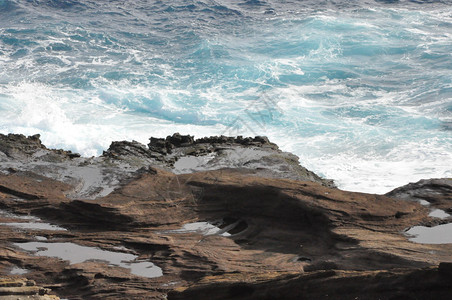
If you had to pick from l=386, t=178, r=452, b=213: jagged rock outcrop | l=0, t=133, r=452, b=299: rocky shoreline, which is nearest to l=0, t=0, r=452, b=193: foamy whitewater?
l=386, t=178, r=452, b=213: jagged rock outcrop

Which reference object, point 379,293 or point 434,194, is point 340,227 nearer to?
point 434,194

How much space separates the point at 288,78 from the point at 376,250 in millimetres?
20042

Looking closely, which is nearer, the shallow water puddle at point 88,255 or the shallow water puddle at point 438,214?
the shallow water puddle at point 88,255

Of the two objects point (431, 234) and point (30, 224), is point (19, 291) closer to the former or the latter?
point (30, 224)

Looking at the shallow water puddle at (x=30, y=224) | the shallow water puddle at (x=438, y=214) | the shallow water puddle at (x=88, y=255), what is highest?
the shallow water puddle at (x=438, y=214)

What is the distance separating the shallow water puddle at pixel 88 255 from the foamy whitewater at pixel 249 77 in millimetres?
9501

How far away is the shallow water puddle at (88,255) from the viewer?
7840mm

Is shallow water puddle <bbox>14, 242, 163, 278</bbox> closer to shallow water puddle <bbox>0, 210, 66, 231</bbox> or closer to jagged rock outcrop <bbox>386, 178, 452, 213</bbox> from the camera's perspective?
shallow water puddle <bbox>0, 210, 66, 231</bbox>

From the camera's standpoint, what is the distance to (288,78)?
27.0 meters

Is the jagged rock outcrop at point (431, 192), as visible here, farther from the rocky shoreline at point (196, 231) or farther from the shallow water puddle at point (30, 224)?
the shallow water puddle at point (30, 224)

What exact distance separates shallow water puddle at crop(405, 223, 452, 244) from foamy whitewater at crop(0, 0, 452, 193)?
24.3ft

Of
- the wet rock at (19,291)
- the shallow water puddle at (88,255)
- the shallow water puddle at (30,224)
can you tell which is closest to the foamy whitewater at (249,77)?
the shallow water puddle at (88,255)

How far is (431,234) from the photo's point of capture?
27.3 ft

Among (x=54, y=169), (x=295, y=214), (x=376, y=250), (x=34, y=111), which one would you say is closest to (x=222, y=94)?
(x=34, y=111)
